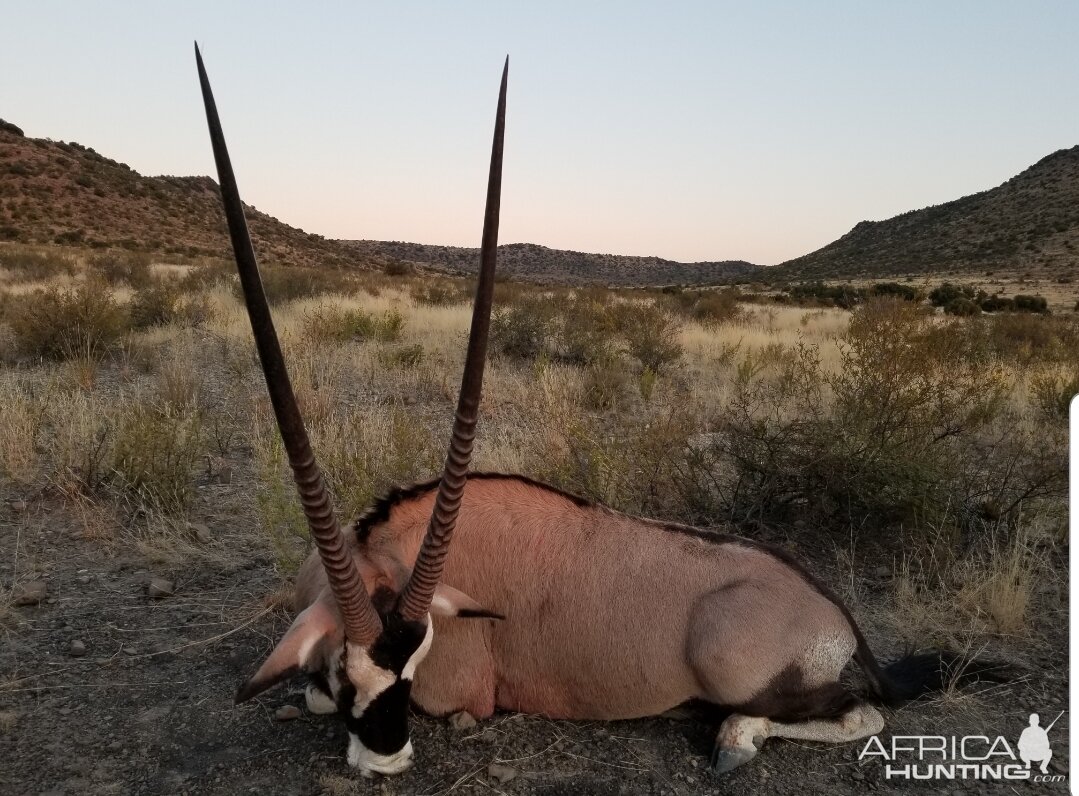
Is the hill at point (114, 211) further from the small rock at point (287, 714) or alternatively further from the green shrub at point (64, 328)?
the small rock at point (287, 714)

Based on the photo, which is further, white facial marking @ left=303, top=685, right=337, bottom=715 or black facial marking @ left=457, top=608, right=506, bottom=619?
white facial marking @ left=303, top=685, right=337, bottom=715

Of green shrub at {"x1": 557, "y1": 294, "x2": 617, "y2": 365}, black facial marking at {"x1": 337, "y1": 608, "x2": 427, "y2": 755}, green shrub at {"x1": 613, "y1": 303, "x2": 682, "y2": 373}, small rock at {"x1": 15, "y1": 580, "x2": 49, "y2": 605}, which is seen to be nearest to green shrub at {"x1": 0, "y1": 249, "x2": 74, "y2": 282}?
green shrub at {"x1": 557, "y1": 294, "x2": 617, "y2": 365}

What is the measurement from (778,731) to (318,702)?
1.98m

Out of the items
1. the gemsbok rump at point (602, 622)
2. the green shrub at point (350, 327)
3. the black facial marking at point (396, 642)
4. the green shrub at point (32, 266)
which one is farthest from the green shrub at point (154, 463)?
the green shrub at point (32, 266)

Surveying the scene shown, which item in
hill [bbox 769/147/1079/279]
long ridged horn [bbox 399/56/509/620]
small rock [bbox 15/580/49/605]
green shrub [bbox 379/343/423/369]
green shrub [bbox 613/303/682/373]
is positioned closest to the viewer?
long ridged horn [bbox 399/56/509/620]

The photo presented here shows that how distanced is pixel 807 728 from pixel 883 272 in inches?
2598

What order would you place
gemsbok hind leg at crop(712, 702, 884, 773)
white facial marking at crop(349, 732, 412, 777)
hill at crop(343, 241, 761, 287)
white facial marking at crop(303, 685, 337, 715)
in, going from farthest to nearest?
1. hill at crop(343, 241, 761, 287)
2. white facial marking at crop(303, 685, 337, 715)
3. gemsbok hind leg at crop(712, 702, 884, 773)
4. white facial marking at crop(349, 732, 412, 777)

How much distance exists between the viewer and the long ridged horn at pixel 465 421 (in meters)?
1.86

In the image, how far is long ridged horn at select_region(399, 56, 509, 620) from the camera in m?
1.86

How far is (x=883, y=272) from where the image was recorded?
6181 cm

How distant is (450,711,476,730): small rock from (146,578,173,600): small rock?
6.76 feet

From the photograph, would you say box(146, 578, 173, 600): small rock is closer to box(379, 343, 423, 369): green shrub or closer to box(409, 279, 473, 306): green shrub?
box(379, 343, 423, 369): green shrub

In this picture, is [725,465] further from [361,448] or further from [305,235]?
[305,235]

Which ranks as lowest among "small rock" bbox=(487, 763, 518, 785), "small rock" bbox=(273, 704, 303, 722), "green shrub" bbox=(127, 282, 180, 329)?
"small rock" bbox=(487, 763, 518, 785)
